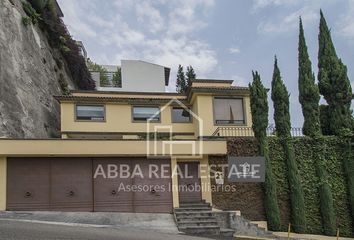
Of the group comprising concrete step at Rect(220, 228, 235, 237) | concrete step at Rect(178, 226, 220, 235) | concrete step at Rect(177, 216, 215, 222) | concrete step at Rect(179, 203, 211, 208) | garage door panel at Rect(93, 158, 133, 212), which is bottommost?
concrete step at Rect(220, 228, 235, 237)

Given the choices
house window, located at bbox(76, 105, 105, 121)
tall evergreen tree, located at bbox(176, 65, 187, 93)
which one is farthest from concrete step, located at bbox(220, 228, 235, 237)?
tall evergreen tree, located at bbox(176, 65, 187, 93)

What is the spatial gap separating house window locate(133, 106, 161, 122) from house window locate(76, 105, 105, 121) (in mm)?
1998

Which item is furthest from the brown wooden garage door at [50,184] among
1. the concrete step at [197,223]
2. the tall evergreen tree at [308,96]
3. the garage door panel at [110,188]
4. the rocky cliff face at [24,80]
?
the tall evergreen tree at [308,96]

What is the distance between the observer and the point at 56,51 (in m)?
27.8

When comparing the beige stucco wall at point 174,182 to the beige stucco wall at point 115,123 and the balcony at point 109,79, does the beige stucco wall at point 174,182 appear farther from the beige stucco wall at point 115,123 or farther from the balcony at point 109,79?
the balcony at point 109,79

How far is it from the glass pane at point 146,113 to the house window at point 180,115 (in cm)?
101

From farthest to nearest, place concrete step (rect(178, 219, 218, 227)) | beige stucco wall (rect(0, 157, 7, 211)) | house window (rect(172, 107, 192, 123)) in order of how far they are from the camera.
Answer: house window (rect(172, 107, 192, 123)) < beige stucco wall (rect(0, 157, 7, 211)) < concrete step (rect(178, 219, 218, 227))

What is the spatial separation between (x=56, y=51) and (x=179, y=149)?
629 inches

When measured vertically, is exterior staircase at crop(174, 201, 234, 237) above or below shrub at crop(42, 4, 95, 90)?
below

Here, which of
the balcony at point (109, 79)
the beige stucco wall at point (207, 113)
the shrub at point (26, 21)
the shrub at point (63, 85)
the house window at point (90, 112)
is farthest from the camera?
the balcony at point (109, 79)

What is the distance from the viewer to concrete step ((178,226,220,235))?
1407 cm

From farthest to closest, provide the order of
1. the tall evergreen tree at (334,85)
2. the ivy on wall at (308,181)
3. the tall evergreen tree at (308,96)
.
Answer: the tall evergreen tree at (334,85)
the tall evergreen tree at (308,96)
the ivy on wall at (308,181)

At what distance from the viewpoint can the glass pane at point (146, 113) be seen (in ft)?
71.8

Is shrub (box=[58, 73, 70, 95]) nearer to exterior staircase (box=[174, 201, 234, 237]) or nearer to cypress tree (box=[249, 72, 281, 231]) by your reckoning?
exterior staircase (box=[174, 201, 234, 237])
